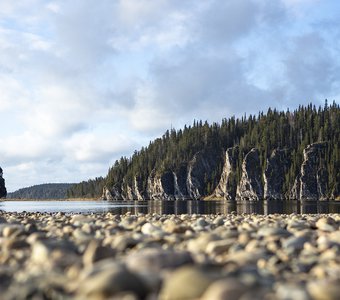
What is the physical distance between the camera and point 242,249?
7.57 m

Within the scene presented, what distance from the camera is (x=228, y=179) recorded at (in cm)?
17075

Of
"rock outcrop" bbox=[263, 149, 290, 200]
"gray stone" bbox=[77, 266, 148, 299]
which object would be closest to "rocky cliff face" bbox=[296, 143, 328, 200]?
"rock outcrop" bbox=[263, 149, 290, 200]

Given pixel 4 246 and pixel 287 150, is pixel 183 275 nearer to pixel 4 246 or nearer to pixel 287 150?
pixel 4 246

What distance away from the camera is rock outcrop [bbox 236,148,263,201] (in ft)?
520

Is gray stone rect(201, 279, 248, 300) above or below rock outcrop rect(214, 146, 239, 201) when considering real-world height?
below

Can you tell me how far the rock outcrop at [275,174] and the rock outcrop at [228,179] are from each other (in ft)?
43.6

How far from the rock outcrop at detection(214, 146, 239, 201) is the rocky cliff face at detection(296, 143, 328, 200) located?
948 inches

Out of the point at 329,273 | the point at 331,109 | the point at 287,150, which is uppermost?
the point at 331,109

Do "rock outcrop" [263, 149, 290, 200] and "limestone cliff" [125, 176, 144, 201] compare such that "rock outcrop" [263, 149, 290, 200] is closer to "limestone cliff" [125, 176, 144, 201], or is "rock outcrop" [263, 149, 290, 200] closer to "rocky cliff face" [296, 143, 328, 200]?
"rocky cliff face" [296, 143, 328, 200]

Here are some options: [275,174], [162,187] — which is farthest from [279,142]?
[162,187]

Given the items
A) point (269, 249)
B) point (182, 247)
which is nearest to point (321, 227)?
point (269, 249)

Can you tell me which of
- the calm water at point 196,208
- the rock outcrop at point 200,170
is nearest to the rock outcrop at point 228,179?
the rock outcrop at point 200,170

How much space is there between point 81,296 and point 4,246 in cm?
360

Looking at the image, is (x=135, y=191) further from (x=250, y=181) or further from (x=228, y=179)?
(x=250, y=181)
